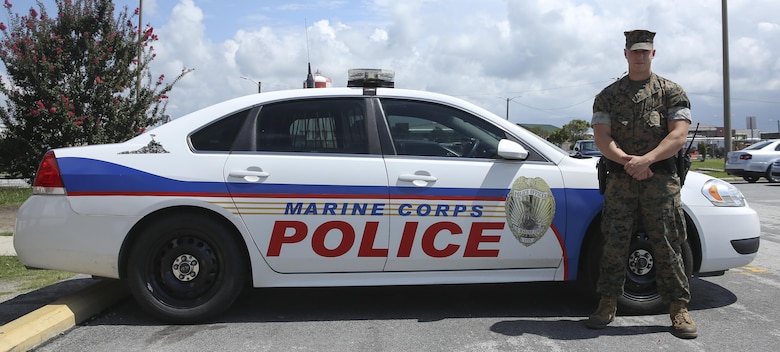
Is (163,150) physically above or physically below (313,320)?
above

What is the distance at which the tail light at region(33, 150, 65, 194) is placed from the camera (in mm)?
3760

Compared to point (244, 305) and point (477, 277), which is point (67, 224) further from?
point (477, 277)

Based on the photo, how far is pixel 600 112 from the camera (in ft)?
12.6

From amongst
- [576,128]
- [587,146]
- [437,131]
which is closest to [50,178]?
[437,131]

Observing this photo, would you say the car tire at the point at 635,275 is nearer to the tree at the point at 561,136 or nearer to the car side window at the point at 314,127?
the car side window at the point at 314,127

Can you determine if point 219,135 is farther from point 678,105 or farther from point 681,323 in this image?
point 681,323

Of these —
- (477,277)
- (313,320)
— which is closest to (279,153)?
(313,320)

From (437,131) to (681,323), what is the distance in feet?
6.21

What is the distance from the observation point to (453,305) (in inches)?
172

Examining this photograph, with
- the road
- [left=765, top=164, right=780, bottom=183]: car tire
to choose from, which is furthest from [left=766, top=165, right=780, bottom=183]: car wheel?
the road

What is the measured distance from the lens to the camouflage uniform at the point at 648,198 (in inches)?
145

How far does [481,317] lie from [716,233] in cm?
163

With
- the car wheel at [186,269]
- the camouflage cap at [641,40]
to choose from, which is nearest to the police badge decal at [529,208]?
the camouflage cap at [641,40]

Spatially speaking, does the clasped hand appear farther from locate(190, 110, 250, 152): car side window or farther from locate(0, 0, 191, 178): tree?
locate(0, 0, 191, 178): tree
